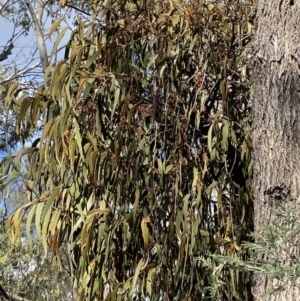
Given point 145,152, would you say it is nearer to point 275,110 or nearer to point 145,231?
point 145,231

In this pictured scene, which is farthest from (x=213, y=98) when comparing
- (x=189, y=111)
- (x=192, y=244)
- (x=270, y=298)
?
(x=270, y=298)

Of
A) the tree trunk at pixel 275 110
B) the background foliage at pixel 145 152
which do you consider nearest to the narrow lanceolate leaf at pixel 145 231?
the background foliage at pixel 145 152

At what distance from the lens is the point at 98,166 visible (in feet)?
6.40

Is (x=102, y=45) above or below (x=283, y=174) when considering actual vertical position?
above

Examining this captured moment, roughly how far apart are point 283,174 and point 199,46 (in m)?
0.66

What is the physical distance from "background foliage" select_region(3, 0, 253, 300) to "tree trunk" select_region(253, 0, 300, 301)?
0.79 ft

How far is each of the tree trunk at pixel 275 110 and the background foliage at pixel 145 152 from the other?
0.24 m

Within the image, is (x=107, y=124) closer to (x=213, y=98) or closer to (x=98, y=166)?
(x=98, y=166)

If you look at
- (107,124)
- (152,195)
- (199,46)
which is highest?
(199,46)

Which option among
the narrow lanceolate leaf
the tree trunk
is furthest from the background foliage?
the tree trunk

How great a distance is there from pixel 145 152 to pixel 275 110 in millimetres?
474

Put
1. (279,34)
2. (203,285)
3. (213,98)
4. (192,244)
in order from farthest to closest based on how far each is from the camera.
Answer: (213,98), (203,285), (192,244), (279,34)

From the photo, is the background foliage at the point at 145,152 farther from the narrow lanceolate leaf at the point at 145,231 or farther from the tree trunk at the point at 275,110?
the tree trunk at the point at 275,110

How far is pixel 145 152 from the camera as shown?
1997 mm
